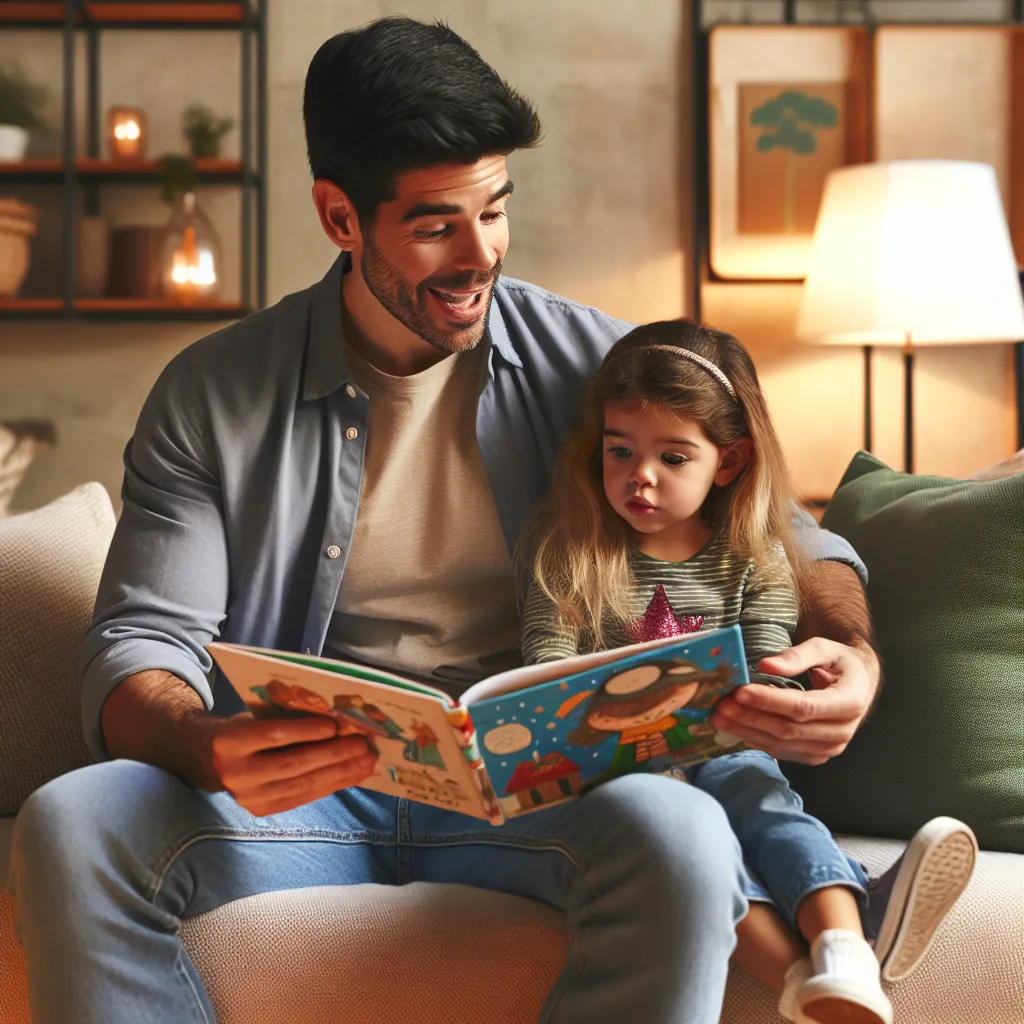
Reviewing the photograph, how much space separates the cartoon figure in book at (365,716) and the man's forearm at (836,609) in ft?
1.90

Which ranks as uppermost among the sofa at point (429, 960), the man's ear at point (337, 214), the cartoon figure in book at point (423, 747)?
the man's ear at point (337, 214)

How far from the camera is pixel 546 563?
1479mm

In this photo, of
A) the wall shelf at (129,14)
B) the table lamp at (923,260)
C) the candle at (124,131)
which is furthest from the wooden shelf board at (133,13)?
the table lamp at (923,260)

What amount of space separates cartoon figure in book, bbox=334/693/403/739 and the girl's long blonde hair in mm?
394

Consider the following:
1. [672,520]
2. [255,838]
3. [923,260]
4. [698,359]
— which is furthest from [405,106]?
[923,260]

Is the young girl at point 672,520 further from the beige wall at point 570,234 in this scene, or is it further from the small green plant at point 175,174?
the small green plant at point 175,174

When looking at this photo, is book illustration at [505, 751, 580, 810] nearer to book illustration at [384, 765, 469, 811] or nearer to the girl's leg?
book illustration at [384, 765, 469, 811]

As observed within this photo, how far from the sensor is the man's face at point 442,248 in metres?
1.46

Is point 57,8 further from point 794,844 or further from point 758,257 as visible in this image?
point 794,844

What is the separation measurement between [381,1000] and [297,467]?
25.1 inches

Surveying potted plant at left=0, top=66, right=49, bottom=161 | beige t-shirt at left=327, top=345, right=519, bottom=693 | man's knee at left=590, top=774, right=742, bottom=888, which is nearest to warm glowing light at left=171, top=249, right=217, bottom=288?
potted plant at left=0, top=66, right=49, bottom=161

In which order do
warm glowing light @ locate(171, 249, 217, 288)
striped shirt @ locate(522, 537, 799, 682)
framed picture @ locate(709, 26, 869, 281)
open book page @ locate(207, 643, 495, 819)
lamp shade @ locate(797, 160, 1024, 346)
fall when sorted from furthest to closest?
framed picture @ locate(709, 26, 869, 281) < warm glowing light @ locate(171, 249, 217, 288) < lamp shade @ locate(797, 160, 1024, 346) < striped shirt @ locate(522, 537, 799, 682) < open book page @ locate(207, 643, 495, 819)

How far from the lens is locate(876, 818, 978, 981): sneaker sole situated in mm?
1134

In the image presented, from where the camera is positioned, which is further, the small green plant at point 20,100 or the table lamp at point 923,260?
the small green plant at point 20,100
